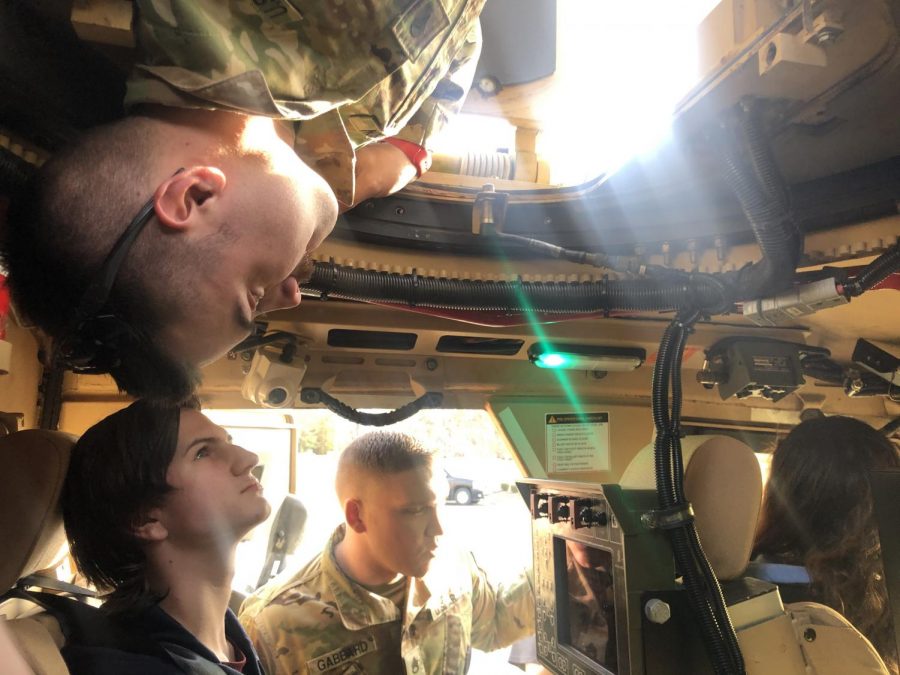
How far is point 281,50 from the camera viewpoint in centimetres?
77

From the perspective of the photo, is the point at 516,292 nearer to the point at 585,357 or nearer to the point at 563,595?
the point at 585,357

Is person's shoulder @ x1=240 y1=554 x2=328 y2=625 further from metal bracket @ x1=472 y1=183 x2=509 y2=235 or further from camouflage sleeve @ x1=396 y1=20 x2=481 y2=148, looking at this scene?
camouflage sleeve @ x1=396 y1=20 x2=481 y2=148

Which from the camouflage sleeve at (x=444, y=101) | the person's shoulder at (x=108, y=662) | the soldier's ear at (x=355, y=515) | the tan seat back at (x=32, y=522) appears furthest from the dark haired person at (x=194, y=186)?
the soldier's ear at (x=355, y=515)

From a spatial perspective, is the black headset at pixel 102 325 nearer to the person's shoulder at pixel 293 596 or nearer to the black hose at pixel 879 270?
the black hose at pixel 879 270

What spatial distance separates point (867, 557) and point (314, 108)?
2.04 meters

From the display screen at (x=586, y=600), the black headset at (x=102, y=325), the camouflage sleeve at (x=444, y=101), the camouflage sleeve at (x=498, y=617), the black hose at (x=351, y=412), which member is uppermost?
the camouflage sleeve at (x=444, y=101)

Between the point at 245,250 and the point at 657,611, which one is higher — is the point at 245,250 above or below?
above

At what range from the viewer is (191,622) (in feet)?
4.91

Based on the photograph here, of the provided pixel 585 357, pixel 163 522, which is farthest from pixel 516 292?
pixel 163 522

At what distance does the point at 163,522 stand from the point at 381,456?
1067 mm

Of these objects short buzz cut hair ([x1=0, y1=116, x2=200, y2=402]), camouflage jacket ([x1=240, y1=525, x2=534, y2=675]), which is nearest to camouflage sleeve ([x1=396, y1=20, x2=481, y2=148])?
short buzz cut hair ([x1=0, y1=116, x2=200, y2=402])

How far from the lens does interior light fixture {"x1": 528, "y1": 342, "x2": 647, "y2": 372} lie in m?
2.18

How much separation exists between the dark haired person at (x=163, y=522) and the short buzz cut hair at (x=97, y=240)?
30.2 inches

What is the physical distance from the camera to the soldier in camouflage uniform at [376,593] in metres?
2.20
